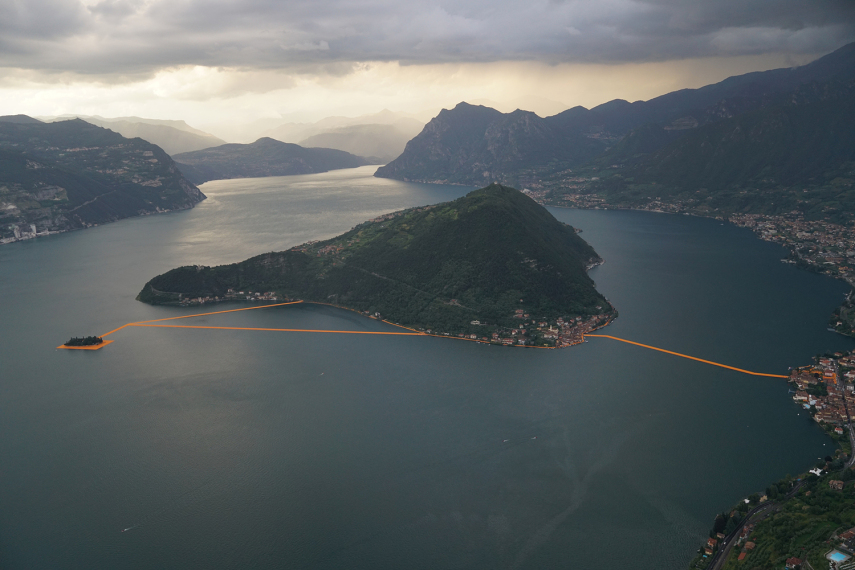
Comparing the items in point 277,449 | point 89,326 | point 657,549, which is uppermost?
point 89,326

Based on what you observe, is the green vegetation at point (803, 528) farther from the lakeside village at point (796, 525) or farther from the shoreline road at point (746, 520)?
the shoreline road at point (746, 520)

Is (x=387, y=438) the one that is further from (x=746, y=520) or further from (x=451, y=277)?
(x=451, y=277)

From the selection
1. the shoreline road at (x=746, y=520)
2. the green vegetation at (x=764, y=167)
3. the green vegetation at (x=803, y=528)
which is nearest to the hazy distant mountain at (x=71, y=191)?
the green vegetation at (x=764, y=167)

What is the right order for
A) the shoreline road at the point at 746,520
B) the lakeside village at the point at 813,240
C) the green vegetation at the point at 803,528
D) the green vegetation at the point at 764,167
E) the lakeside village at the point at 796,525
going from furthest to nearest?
1. the green vegetation at the point at 764,167
2. the lakeside village at the point at 813,240
3. the shoreline road at the point at 746,520
4. the green vegetation at the point at 803,528
5. the lakeside village at the point at 796,525

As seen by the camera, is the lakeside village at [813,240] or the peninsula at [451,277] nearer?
the peninsula at [451,277]

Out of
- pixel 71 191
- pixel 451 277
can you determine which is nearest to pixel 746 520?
pixel 451 277

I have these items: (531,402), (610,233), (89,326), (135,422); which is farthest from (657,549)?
(610,233)

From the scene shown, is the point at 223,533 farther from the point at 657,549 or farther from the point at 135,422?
the point at 657,549
